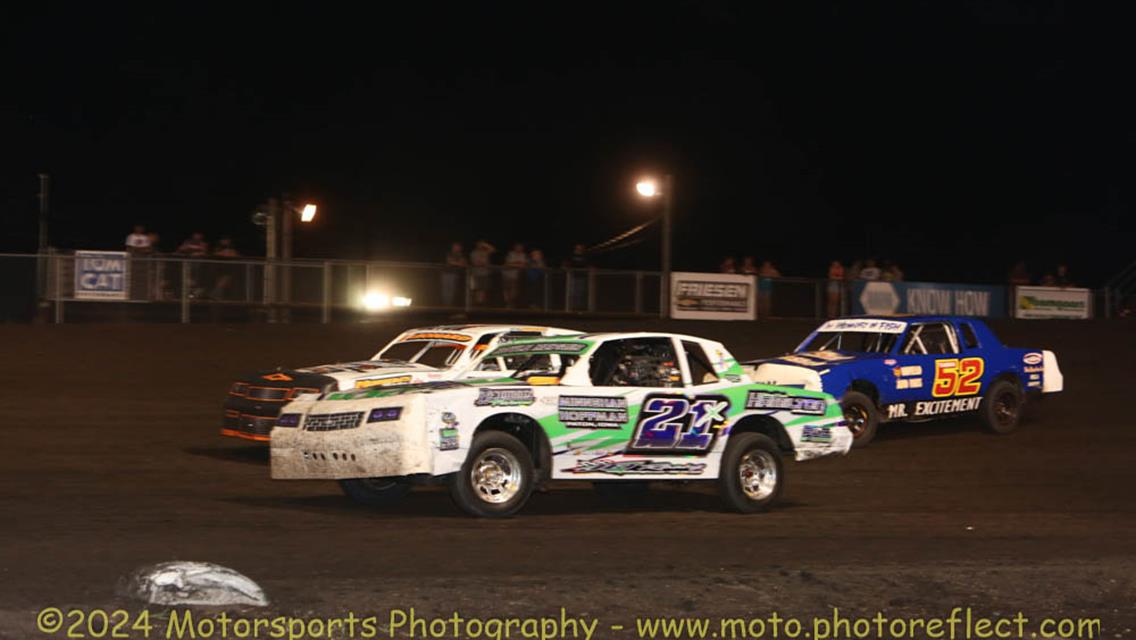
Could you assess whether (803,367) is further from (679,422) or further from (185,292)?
(185,292)

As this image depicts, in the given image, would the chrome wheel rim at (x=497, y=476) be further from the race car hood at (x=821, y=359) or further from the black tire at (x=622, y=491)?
the race car hood at (x=821, y=359)

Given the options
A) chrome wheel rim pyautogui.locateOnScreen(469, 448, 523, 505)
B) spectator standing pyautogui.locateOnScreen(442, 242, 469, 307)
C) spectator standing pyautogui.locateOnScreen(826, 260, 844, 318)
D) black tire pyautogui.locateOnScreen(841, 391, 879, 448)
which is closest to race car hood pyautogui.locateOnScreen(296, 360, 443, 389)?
chrome wheel rim pyautogui.locateOnScreen(469, 448, 523, 505)

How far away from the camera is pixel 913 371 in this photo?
1952cm

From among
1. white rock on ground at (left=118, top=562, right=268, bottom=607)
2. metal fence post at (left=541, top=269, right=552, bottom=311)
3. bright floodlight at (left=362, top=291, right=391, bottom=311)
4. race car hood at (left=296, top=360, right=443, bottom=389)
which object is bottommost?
white rock on ground at (left=118, top=562, right=268, bottom=607)

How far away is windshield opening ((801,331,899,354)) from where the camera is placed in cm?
1986

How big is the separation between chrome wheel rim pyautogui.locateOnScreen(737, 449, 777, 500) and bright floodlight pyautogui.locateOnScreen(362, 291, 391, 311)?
17341 millimetres

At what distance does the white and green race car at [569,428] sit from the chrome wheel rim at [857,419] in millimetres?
4912

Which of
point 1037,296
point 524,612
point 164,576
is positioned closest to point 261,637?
point 164,576

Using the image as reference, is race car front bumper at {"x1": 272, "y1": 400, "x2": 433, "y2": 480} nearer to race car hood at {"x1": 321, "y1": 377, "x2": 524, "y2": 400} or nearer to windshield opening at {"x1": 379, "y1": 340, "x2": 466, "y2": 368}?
race car hood at {"x1": 321, "y1": 377, "x2": 524, "y2": 400}

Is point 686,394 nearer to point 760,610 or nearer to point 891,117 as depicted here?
point 760,610

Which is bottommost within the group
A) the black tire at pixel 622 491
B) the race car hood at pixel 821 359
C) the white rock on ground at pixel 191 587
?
the black tire at pixel 622 491

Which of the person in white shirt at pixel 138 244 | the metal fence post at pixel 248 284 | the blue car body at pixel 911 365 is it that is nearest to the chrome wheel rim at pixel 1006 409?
the blue car body at pixel 911 365

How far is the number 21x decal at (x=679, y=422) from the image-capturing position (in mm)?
12648

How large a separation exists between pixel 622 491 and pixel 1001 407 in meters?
8.30
